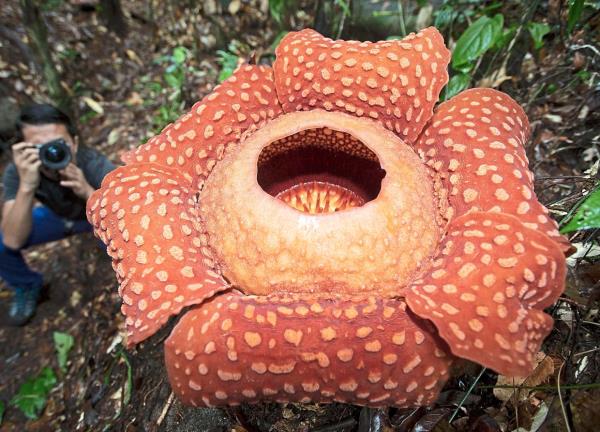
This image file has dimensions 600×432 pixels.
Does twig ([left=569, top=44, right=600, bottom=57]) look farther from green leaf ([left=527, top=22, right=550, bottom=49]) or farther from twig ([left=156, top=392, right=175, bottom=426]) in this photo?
twig ([left=156, top=392, right=175, bottom=426])

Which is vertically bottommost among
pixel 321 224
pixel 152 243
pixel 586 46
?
pixel 152 243

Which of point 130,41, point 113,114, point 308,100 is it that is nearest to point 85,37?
point 130,41

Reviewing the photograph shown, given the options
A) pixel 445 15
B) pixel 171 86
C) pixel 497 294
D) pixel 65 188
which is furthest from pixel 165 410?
pixel 171 86

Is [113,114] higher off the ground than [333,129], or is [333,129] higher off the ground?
[333,129]

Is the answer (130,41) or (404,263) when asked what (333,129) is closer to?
(404,263)

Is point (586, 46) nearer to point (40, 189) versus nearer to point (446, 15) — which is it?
point (446, 15)
